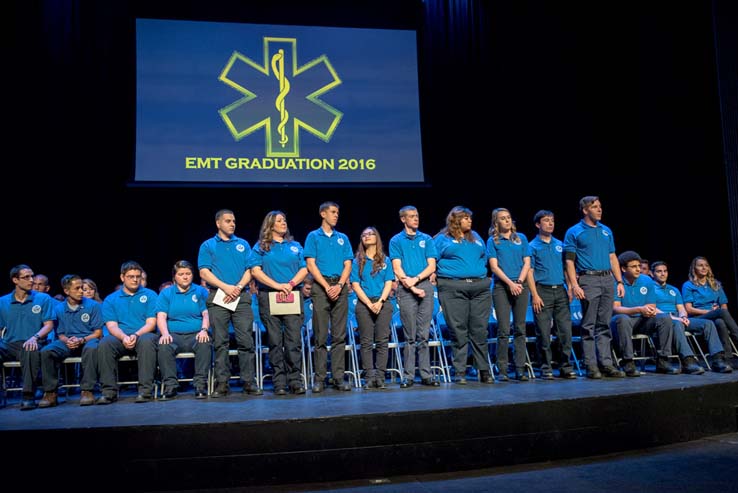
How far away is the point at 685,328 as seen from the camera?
18.6 ft

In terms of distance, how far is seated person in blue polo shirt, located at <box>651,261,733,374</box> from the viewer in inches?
196

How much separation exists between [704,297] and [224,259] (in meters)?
4.80

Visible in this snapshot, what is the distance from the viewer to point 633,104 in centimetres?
776

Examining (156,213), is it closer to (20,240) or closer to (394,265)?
(20,240)

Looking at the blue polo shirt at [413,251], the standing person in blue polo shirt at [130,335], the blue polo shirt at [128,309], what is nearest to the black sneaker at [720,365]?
the blue polo shirt at [413,251]

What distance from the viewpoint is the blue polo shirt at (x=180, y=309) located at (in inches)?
194

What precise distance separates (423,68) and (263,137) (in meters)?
2.26

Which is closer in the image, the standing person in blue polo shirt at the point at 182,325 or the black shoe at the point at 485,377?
the standing person in blue polo shirt at the point at 182,325

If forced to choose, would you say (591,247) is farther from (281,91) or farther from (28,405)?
(28,405)

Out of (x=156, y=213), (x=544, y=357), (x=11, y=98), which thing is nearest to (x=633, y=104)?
(x=544, y=357)

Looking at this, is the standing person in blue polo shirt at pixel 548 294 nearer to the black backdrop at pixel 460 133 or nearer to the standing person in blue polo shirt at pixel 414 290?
the standing person in blue polo shirt at pixel 414 290

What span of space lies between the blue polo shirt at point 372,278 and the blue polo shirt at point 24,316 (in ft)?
8.31

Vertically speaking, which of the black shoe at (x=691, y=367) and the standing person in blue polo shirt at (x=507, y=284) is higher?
the standing person in blue polo shirt at (x=507, y=284)


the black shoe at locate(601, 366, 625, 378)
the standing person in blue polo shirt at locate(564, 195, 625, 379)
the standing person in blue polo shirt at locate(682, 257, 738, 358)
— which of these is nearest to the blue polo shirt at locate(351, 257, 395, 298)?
the standing person in blue polo shirt at locate(564, 195, 625, 379)
